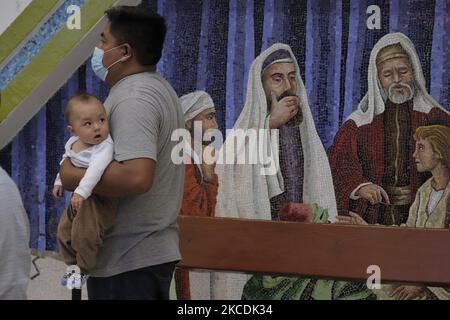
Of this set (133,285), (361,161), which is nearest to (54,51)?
(361,161)

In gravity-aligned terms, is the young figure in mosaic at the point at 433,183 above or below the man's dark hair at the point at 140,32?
below

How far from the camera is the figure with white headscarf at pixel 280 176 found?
5.40m

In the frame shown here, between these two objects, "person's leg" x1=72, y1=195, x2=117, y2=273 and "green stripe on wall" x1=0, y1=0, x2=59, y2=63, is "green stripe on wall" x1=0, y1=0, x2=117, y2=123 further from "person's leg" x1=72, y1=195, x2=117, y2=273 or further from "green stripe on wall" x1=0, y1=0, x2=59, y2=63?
"person's leg" x1=72, y1=195, x2=117, y2=273

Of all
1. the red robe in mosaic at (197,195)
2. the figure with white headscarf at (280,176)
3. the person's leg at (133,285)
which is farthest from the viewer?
the red robe in mosaic at (197,195)

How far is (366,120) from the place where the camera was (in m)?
5.34

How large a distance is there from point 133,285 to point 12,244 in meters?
0.56

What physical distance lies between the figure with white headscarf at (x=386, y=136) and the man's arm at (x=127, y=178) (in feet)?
6.10

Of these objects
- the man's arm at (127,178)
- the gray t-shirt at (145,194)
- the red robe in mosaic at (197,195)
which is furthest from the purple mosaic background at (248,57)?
the man's arm at (127,178)

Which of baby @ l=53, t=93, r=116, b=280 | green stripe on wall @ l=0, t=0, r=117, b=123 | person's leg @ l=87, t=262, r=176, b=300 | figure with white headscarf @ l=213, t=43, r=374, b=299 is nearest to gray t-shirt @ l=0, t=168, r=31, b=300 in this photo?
baby @ l=53, t=93, r=116, b=280

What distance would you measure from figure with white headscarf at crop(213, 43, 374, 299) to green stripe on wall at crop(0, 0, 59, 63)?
44.7 inches

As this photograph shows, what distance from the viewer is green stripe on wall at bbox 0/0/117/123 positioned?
17.3ft

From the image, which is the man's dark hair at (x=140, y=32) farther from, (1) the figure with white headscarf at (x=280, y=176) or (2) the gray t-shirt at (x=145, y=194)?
(1) the figure with white headscarf at (x=280, y=176)

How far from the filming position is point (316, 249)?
5.31m

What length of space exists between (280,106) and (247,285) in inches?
38.4
